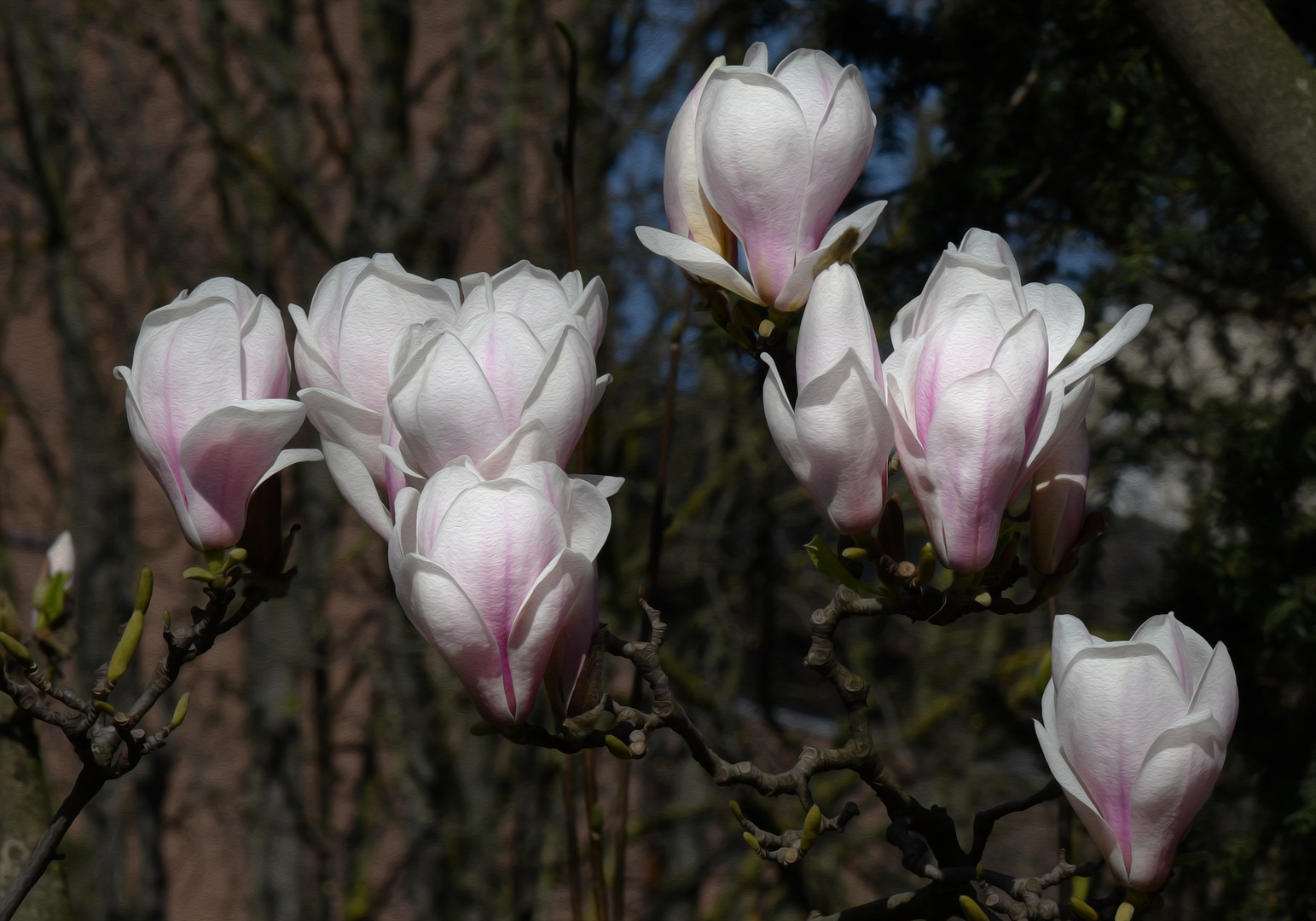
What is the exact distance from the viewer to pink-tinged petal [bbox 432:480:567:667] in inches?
15.0

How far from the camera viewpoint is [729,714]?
2463mm

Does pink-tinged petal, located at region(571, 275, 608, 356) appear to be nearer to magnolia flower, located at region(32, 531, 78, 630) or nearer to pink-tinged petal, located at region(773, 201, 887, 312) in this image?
pink-tinged petal, located at region(773, 201, 887, 312)

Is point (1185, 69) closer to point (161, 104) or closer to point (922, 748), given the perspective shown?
point (922, 748)

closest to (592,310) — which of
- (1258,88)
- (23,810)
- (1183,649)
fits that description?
(1183,649)

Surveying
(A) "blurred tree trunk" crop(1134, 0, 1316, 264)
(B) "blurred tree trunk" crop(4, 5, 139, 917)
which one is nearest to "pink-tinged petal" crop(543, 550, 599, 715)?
(A) "blurred tree trunk" crop(1134, 0, 1316, 264)

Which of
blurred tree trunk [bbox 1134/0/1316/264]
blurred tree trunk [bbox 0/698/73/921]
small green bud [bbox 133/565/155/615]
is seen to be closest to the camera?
small green bud [bbox 133/565/155/615]

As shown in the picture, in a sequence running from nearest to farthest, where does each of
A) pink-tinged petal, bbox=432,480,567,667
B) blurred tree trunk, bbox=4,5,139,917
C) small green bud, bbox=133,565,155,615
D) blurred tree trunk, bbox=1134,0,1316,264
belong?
pink-tinged petal, bbox=432,480,567,667 → small green bud, bbox=133,565,155,615 → blurred tree trunk, bbox=1134,0,1316,264 → blurred tree trunk, bbox=4,5,139,917

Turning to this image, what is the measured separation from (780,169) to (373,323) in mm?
178

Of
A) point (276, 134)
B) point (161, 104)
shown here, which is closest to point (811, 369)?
point (276, 134)

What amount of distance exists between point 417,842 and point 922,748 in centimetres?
126

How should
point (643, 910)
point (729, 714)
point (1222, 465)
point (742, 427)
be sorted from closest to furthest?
point (1222, 465) → point (729, 714) → point (742, 427) → point (643, 910)

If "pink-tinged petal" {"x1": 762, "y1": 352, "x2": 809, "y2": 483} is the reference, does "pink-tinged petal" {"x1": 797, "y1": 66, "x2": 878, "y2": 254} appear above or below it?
above

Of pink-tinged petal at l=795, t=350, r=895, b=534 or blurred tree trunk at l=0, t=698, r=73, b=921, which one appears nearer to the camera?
pink-tinged petal at l=795, t=350, r=895, b=534

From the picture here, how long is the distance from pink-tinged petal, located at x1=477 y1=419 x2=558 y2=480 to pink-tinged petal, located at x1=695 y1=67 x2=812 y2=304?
126 mm
